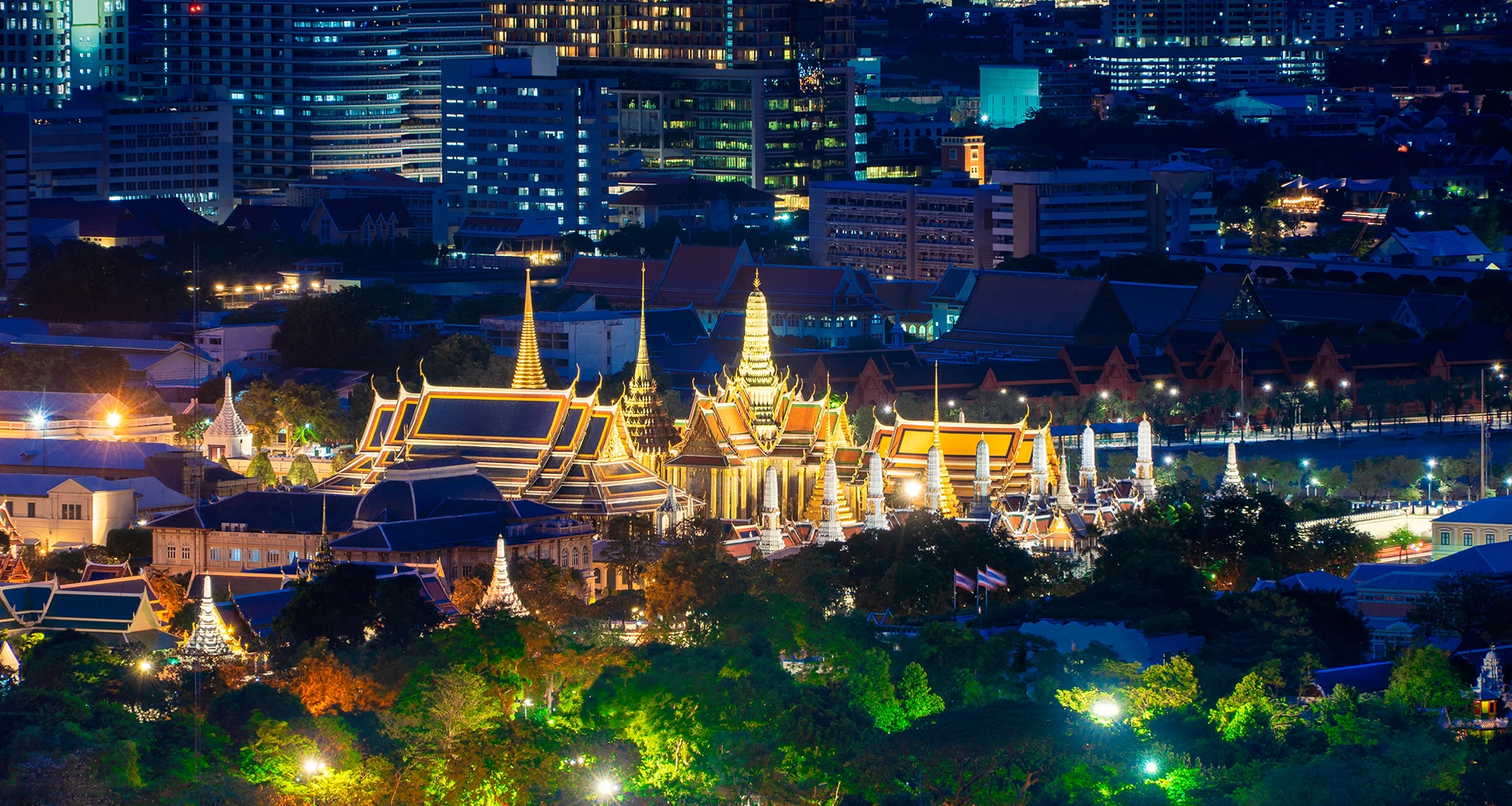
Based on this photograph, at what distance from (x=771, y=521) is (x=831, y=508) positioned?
9.42 feet

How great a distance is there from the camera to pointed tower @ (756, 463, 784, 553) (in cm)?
10362

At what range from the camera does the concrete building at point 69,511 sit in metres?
109

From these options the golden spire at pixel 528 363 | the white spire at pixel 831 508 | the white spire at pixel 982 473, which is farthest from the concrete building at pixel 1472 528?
the golden spire at pixel 528 363

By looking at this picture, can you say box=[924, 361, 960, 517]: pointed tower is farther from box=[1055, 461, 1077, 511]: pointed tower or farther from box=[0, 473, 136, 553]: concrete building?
box=[0, 473, 136, 553]: concrete building

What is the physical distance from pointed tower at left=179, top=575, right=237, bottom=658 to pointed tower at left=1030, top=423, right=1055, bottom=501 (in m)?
33.8

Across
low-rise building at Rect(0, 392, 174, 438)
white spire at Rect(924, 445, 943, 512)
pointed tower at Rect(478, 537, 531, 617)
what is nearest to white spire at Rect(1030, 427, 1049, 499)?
white spire at Rect(924, 445, 943, 512)

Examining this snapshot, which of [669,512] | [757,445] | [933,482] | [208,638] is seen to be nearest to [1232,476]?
[933,482]

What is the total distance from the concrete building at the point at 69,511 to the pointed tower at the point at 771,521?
68.7ft

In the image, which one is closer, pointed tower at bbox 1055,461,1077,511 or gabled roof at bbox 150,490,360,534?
gabled roof at bbox 150,490,360,534

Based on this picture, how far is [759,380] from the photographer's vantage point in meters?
116

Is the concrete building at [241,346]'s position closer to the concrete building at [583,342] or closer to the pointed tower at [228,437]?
the concrete building at [583,342]

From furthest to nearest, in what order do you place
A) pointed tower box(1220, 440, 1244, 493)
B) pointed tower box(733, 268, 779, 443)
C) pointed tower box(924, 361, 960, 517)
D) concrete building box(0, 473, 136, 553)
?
pointed tower box(733, 268, 779, 443) → concrete building box(0, 473, 136, 553) → pointed tower box(1220, 440, 1244, 493) → pointed tower box(924, 361, 960, 517)

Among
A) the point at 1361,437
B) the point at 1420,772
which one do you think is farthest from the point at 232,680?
the point at 1361,437

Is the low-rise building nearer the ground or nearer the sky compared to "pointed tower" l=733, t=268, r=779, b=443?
nearer the ground
